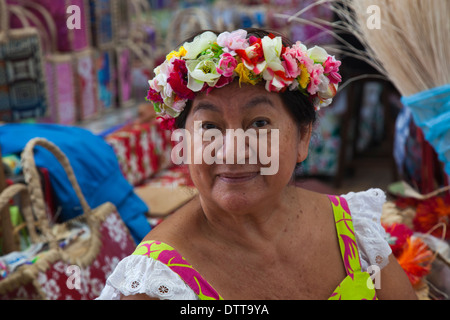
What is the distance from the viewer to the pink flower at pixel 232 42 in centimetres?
98

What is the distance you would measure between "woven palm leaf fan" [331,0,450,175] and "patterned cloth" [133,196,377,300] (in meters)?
0.48

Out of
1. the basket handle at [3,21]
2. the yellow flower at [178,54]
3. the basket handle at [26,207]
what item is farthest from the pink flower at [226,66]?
the basket handle at [3,21]

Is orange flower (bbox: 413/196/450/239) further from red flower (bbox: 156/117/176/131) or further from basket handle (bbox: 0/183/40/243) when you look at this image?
basket handle (bbox: 0/183/40/243)

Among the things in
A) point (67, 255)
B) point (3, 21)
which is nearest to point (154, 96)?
point (67, 255)

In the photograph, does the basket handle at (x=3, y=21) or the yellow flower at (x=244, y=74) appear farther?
the basket handle at (x=3, y=21)

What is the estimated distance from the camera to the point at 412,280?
1.54 metres

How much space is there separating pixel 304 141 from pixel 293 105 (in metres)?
0.11

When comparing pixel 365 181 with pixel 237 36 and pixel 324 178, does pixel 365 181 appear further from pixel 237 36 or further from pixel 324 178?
pixel 237 36

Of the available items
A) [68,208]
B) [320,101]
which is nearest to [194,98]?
[320,101]

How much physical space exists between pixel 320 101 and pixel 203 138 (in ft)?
0.95

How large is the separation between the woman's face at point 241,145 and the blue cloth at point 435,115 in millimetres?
722

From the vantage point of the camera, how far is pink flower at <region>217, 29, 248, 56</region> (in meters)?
0.98

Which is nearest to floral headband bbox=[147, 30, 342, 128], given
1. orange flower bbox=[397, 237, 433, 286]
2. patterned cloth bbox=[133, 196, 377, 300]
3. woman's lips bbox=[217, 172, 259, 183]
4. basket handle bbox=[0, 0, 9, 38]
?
woman's lips bbox=[217, 172, 259, 183]

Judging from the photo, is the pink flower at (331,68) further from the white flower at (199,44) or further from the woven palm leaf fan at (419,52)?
the woven palm leaf fan at (419,52)
